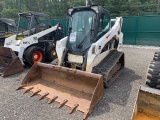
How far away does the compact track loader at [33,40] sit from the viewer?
6293mm

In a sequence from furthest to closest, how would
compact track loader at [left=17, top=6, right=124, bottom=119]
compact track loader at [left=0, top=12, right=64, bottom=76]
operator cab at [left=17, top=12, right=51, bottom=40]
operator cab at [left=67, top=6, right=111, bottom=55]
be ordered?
1. operator cab at [left=17, top=12, right=51, bottom=40]
2. compact track loader at [left=0, top=12, right=64, bottom=76]
3. operator cab at [left=67, top=6, right=111, bottom=55]
4. compact track loader at [left=17, top=6, right=124, bottom=119]

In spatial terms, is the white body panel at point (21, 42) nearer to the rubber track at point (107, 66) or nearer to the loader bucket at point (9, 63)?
the loader bucket at point (9, 63)

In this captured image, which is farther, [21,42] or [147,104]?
[21,42]

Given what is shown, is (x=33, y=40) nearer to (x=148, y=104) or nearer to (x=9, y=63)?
(x=9, y=63)

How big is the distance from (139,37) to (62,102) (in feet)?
31.4

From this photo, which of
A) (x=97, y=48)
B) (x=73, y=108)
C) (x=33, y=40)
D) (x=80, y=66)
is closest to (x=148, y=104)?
(x=73, y=108)

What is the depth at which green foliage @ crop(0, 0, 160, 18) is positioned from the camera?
23.8 metres

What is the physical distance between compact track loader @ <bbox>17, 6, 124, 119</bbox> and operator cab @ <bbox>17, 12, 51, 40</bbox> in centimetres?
242

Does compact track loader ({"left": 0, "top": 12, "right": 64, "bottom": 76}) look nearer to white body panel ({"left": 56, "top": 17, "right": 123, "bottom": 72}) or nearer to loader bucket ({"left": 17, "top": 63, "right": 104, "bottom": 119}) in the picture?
loader bucket ({"left": 17, "top": 63, "right": 104, "bottom": 119})

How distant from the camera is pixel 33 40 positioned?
662 centimetres

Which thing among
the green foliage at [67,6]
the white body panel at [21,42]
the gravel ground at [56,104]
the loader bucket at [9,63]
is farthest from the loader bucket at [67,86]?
the green foliage at [67,6]

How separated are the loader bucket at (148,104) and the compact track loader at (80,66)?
876 mm

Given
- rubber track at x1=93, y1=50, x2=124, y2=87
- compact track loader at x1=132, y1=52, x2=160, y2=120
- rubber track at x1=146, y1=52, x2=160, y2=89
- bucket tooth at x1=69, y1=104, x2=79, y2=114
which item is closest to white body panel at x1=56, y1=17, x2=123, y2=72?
rubber track at x1=93, y1=50, x2=124, y2=87

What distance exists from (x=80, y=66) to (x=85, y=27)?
1190 mm
